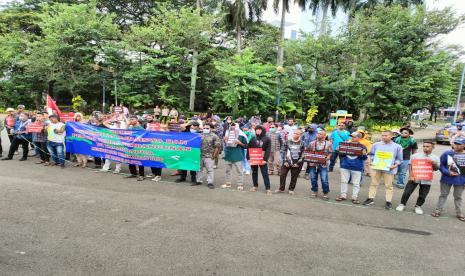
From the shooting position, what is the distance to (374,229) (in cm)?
553

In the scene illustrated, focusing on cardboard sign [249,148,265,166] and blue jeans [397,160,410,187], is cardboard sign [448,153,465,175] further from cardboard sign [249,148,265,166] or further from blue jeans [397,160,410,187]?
cardboard sign [249,148,265,166]

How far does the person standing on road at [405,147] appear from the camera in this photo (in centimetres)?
852

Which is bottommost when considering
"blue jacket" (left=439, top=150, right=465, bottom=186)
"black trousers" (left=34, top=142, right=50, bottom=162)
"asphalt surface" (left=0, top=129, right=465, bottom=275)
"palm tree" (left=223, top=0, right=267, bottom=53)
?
"asphalt surface" (left=0, top=129, right=465, bottom=275)

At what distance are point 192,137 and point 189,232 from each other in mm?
3431

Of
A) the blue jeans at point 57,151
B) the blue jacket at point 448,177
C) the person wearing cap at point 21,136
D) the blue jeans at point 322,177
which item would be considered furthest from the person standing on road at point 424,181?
the person wearing cap at point 21,136

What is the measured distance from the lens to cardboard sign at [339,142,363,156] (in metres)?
6.86

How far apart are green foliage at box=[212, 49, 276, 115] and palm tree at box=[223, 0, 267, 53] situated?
703 cm

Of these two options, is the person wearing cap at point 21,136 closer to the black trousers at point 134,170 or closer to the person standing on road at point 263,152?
the black trousers at point 134,170

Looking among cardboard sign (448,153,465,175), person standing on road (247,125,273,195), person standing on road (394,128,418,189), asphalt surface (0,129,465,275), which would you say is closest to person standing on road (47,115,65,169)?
asphalt surface (0,129,465,275)

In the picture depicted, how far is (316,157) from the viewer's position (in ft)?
23.2

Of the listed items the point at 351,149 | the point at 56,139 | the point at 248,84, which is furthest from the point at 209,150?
the point at 248,84

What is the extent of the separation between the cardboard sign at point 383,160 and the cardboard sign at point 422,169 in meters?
0.45

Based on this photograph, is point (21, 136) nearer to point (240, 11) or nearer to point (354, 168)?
point (354, 168)

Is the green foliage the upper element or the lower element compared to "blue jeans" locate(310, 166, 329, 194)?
upper
